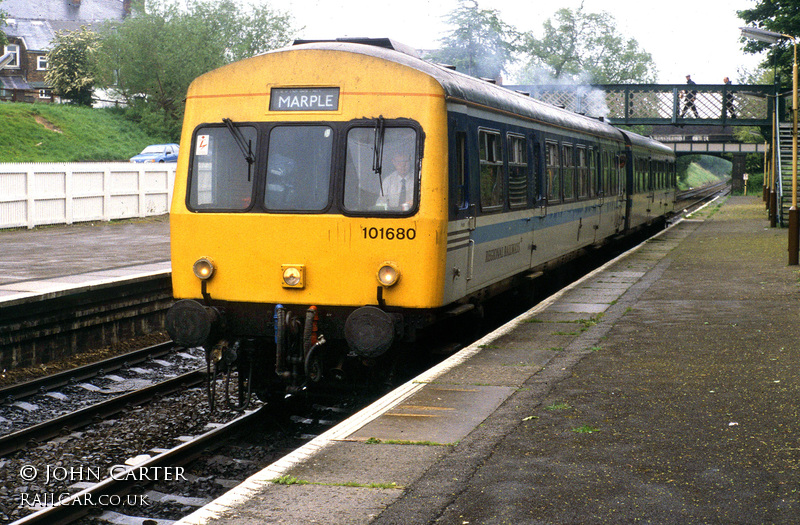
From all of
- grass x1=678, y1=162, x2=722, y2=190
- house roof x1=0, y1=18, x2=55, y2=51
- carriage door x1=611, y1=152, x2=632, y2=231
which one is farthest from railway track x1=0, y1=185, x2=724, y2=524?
grass x1=678, y1=162, x2=722, y2=190

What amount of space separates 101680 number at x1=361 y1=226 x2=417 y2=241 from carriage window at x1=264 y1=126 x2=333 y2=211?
1.48 ft

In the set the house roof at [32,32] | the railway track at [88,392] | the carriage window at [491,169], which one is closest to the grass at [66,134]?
the house roof at [32,32]

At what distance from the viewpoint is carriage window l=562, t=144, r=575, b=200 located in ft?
43.4

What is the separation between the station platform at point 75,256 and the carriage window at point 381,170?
17.3 feet

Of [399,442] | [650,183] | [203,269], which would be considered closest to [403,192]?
[203,269]

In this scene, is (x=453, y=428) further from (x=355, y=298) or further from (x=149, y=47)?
(x=149, y=47)

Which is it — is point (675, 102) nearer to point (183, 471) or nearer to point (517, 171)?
point (517, 171)

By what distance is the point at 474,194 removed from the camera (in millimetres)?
8641

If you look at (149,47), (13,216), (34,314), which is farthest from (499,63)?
(34,314)

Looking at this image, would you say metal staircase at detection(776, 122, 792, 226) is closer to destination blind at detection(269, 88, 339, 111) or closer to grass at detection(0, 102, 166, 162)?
destination blind at detection(269, 88, 339, 111)

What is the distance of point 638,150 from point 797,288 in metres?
8.85

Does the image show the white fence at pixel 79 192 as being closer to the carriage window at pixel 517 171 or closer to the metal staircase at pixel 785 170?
the carriage window at pixel 517 171

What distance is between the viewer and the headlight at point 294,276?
766 cm

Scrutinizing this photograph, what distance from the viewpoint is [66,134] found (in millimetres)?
50281
